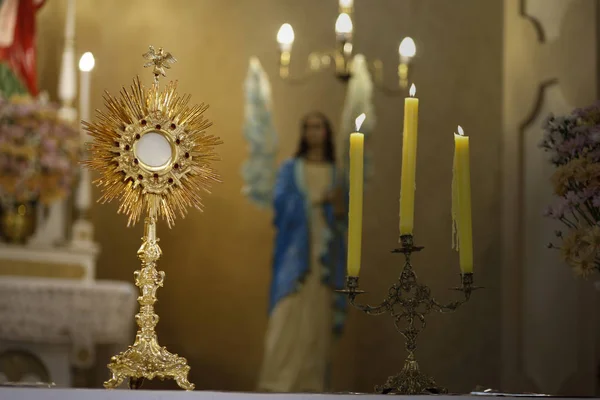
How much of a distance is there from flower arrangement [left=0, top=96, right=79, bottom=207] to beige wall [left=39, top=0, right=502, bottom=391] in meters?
0.72

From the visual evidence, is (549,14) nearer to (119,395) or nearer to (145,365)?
(145,365)

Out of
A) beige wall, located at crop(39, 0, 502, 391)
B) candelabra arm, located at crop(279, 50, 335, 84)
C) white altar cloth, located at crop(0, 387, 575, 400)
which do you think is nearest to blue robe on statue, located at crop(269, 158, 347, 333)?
beige wall, located at crop(39, 0, 502, 391)

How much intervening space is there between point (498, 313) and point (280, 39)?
1.39m

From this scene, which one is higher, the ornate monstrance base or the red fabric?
the red fabric

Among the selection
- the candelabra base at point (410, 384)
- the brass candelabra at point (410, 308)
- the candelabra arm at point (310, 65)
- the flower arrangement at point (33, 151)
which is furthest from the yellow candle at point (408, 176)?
the candelabra arm at point (310, 65)

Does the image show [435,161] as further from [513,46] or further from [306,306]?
[306,306]

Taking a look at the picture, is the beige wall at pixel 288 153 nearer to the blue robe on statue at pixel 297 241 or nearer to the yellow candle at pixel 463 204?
the blue robe on statue at pixel 297 241

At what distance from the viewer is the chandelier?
3.94m

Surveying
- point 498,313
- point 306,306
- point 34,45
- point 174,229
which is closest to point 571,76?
point 498,313

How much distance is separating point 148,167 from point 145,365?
241 mm

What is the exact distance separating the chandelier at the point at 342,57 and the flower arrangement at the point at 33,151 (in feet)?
3.39

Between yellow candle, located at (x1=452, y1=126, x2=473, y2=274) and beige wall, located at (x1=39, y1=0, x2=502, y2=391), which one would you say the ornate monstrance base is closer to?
yellow candle, located at (x1=452, y1=126, x2=473, y2=274)

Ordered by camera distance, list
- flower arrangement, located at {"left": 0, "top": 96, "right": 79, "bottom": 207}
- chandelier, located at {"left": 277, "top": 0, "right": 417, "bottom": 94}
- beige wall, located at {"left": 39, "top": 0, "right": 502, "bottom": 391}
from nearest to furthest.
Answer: flower arrangement, located at {"left": 0, "top": 96, "right": 79, "bottom": 207}, chandelier, located at {"left": 277, "top": 0, "right": 417, "bottom": 94}, beige wall, located at {"left": 39, "top": 0, "right": 502, "bottom": 391}

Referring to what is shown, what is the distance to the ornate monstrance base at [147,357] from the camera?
124cm
